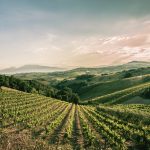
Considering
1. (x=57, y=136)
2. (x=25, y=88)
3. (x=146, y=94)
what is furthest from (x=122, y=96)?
(x=57, y=136)

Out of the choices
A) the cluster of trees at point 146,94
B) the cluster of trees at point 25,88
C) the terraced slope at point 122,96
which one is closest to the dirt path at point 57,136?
the cluster of trees at point 146,94

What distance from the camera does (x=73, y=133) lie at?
140 feet

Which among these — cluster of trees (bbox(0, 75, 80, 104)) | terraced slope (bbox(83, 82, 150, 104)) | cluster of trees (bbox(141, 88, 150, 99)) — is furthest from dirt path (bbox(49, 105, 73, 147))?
cluster of trees (bbox(0, 75, 80, 104))

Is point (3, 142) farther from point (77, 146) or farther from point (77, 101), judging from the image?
point (77, 101)

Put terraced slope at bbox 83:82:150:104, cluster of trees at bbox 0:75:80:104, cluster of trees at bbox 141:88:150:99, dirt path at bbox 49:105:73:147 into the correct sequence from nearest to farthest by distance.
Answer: dirt path at bbox 49:105:73:147
cluster of trees at bbox 141:88:150:99
terraced slope at bbox 83:82:150:104
cluster of trees at bbox 0:75:80:104

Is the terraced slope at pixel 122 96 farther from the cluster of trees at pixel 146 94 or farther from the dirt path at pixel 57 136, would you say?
the dirt path at pixel 57 136

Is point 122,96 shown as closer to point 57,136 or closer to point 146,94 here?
point 146,94

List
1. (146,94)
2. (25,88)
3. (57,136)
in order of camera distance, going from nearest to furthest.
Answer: (57,136) → (146,94) → (25,88)

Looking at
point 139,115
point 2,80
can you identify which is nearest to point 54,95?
point 2,80

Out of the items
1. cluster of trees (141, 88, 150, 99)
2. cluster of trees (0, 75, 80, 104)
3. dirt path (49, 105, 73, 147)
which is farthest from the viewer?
cluster of trees (0, 75, 80, 104)

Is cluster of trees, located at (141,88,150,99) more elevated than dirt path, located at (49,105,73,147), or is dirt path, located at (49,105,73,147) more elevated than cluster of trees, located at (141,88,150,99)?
dirt path, located at (49,105,73,147)

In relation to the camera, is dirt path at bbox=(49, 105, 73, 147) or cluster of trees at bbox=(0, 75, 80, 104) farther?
cluster of trees at bbox=(0, 75, 80, 104)

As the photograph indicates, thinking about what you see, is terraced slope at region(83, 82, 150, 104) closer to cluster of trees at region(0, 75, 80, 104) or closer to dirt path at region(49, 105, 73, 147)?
cluster of trees at region(0, 75, 80, 104)

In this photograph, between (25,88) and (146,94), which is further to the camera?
(25,88)
